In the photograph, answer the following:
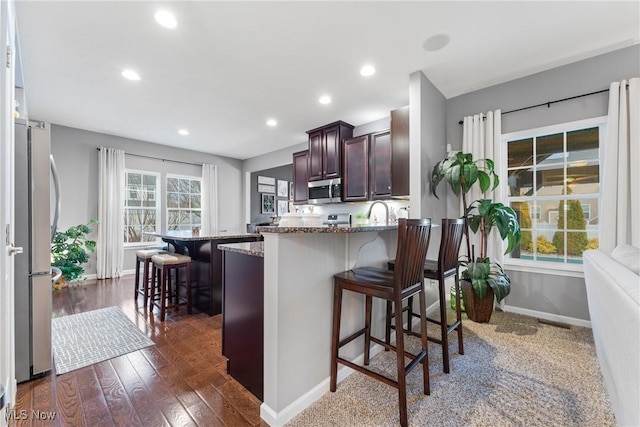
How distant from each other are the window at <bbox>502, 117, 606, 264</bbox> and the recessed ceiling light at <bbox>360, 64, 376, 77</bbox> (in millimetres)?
1698

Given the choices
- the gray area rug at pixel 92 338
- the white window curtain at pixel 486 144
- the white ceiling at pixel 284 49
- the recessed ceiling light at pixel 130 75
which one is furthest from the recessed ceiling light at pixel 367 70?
the gray area rug at pixel 92 338

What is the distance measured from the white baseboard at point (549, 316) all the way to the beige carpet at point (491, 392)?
1.42 feet

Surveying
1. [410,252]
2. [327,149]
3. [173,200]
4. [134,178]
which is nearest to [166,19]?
[410,252]

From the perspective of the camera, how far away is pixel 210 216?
6.29 m

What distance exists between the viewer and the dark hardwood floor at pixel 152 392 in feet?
4.92

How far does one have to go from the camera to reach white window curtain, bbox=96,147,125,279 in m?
4.77

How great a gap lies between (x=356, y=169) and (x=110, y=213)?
4417mm

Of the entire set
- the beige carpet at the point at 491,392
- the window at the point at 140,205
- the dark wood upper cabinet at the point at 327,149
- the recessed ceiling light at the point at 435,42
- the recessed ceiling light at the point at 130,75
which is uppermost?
the recessed ceiling light at the point at 435,42

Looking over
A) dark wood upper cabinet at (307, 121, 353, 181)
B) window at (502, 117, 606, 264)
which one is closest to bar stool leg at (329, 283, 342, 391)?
window at (502, 117, 606, 264)

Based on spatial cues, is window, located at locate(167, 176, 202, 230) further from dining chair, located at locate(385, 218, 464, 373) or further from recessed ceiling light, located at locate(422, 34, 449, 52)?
recessed ceiling light, located at locate(422, 34, 449, 52)

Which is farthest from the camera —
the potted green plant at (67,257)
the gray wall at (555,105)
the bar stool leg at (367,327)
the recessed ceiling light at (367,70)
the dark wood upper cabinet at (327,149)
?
the dark wood upper cabinet at (327,149)

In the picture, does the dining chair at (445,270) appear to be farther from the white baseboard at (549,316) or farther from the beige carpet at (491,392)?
the white baseboard at (549,316)

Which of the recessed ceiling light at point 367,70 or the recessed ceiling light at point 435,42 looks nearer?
the recessed ceiling light at point 435,42

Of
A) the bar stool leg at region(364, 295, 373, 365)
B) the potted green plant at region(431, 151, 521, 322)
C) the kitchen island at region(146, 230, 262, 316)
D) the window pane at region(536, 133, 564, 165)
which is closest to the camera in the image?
the bar stool leg at region(364, 295, 373, 365)
